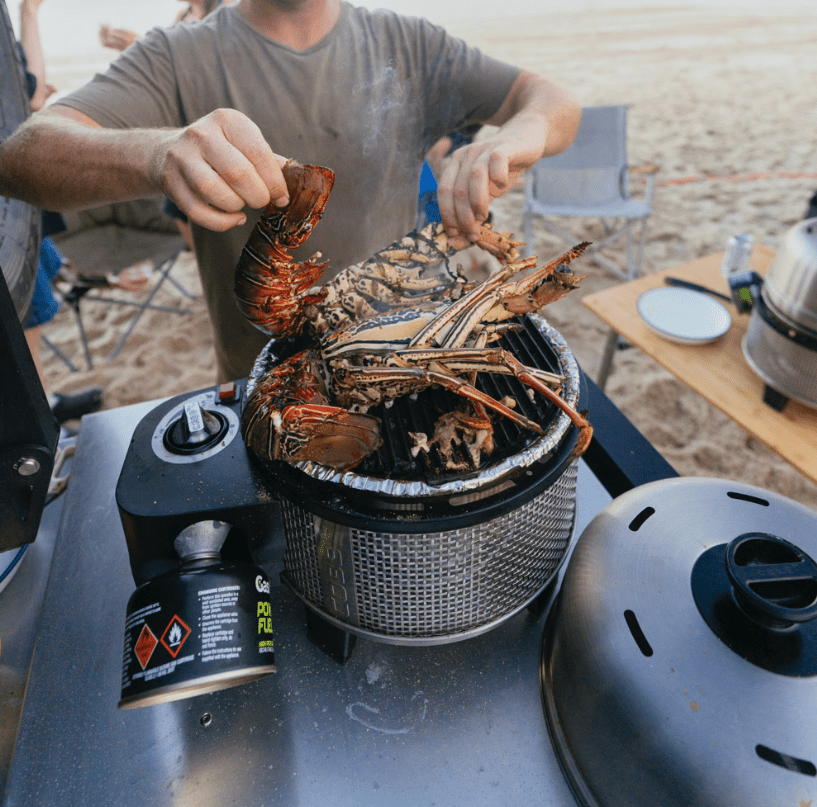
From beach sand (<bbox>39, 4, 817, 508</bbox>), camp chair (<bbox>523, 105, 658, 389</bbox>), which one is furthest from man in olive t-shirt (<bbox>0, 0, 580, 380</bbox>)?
camp chair (<bbox>523, 105, 658, 389</bbox>)

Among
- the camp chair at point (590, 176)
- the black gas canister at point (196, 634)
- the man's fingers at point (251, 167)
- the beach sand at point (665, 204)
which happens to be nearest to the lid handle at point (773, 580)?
the black gas canister at point (196, 634)

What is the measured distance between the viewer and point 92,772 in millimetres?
959

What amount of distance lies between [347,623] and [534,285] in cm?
79

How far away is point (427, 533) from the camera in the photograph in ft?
2.89

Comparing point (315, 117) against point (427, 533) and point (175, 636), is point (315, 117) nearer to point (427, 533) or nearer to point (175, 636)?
point (427, 533)

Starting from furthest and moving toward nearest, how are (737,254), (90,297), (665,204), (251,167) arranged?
(665,204)
(90,297)
(737,254)
(251,167)

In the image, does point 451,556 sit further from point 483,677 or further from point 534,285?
point 534,285

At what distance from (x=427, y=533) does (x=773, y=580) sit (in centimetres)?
51

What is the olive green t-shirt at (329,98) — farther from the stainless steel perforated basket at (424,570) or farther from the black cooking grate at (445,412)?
the stainless steel perforated basket at (424,570)

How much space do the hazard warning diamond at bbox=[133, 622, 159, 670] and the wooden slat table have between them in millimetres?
2277

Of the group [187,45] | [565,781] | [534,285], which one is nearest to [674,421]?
[534,285]

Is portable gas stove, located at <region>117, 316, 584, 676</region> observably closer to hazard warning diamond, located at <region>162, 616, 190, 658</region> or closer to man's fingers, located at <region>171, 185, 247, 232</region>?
hazard warning diamond, located at <region>162, 616, 190, 658</region>

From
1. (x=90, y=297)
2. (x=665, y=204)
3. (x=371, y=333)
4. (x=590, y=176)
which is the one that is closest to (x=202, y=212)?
(x=371, y=333)

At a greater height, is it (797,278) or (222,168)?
(222,168)
